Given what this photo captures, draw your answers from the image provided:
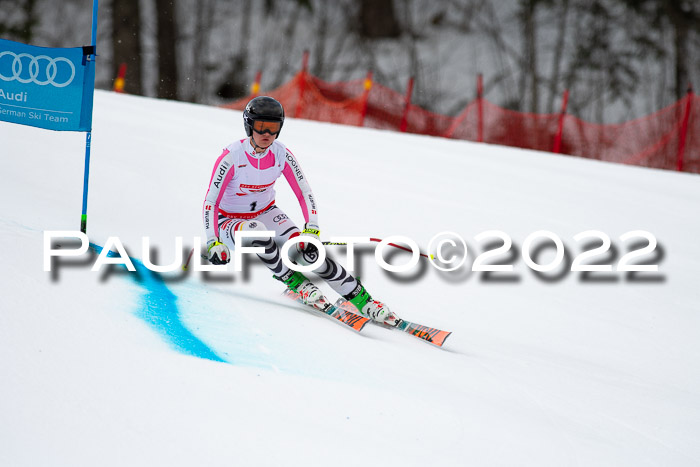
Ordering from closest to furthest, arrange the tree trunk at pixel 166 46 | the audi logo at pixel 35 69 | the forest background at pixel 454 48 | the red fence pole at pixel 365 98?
the audi logo at pixel 35 69 < the red fence pole at pixel 365 98 < the tree trunk at pixel 166 46 < the forest background at pixel 454 48

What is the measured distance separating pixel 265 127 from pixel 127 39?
13441 mm

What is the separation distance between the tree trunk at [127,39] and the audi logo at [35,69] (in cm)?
1185

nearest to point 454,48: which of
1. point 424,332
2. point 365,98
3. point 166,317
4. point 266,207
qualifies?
point 365,98

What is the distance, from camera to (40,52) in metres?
5.13

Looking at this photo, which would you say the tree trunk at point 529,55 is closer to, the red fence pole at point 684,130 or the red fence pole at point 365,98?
the red fence pole at point 365,98

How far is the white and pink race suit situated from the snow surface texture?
348mm

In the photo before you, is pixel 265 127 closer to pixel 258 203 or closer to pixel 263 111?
pixel 263 111

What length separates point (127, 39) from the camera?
16500 mm

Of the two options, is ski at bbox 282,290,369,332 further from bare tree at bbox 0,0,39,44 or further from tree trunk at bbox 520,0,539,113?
tree trunk at bbox 520,0,539,113

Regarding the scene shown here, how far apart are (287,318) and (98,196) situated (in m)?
4.03

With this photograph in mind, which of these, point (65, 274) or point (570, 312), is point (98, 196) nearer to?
point (65, 274)

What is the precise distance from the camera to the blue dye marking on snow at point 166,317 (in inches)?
135

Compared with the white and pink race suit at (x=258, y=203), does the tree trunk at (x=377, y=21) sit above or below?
above

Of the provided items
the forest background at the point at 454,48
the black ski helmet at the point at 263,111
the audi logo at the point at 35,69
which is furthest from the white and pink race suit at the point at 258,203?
the forest background at the point at 454,48
